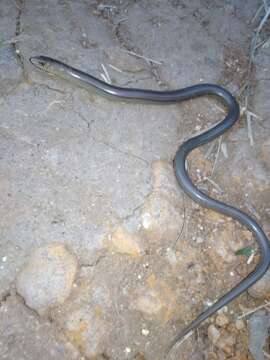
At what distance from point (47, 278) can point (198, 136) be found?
177 cm

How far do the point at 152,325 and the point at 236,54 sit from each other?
277 centimetres

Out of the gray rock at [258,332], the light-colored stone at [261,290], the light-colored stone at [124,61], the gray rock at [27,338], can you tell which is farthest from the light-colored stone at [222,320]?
the light-colored stone at [124,61]

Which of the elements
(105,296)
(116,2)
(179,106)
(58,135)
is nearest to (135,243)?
(105,296)

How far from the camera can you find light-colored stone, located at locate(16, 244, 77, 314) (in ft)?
9.86

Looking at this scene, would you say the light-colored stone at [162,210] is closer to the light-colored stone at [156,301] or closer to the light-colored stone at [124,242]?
the light-colored stone at [124,242]

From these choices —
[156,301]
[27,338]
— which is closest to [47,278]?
[27,338]

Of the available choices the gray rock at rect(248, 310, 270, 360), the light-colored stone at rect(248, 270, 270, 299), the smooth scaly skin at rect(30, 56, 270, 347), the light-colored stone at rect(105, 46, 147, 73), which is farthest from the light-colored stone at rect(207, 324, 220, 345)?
the light-colored stone at rect(105, 46, 147, 73)

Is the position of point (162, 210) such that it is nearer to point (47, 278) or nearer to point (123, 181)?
point (123, 181)

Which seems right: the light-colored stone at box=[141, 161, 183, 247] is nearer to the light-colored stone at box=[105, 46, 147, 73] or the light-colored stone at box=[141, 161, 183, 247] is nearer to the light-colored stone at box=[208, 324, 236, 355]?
the light-colored stone at box=[208, 324, 236, 355]

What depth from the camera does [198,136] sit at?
3.99 meters

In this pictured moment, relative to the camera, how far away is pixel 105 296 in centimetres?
312

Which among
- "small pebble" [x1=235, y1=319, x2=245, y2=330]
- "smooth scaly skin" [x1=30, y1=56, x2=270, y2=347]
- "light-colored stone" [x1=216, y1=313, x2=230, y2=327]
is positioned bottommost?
"light-colored stone" [x1=216, y1=313, x2=230, y2=327]

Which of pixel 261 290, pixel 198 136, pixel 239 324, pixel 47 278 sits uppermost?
pixel 198 136

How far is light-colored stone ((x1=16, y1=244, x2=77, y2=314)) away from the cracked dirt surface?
14mm
